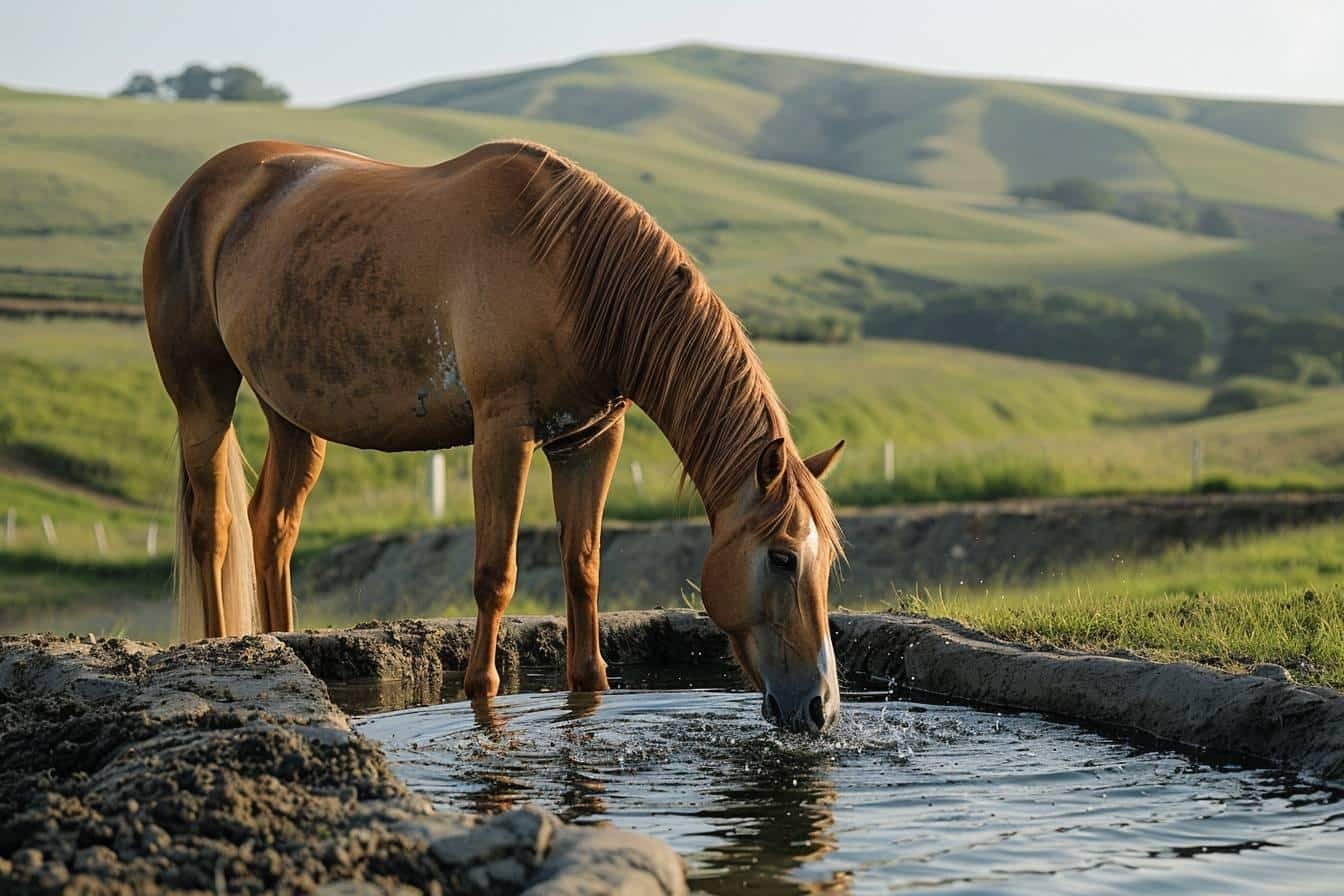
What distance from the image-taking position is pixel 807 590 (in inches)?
219

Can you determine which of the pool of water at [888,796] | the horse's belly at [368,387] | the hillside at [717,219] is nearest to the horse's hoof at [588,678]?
the pool of water at [888,796]

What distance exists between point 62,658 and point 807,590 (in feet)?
9.10

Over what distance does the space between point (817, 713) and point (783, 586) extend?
43 cm

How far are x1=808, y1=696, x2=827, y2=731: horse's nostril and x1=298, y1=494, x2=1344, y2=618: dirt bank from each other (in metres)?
11.4

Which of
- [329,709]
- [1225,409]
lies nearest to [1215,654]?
[329,709]

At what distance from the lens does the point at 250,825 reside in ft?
12.1

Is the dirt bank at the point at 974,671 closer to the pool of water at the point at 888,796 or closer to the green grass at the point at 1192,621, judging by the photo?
the pool of water at the point at 888,796

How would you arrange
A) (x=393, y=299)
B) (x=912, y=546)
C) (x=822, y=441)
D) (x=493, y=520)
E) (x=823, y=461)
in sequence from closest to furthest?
(x=823, y=461) → (x=493, y=520) → (x=393, y=299) → (x=912, y=546) → (x=822, y=441)

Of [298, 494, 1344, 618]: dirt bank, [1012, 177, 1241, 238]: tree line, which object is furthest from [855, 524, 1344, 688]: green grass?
[1012, 177, 1241, 238]: tree line

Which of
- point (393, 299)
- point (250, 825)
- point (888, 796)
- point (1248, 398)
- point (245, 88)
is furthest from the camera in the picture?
point (245, 88)

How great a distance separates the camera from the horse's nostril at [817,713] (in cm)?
553

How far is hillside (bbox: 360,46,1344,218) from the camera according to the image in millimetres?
120562

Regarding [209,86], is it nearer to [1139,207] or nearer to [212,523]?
[1139,207]

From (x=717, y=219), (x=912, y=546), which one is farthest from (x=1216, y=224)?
(x=912, y=546)
